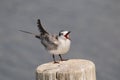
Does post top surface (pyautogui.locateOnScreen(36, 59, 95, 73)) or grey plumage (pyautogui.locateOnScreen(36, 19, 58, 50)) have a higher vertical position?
Answer: grey plumage (pyautogui.locateOnScreen(36, 19, 58, 50))

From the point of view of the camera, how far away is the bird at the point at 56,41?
260 inches

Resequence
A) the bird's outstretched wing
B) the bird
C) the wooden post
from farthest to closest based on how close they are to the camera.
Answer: the bird, the bird's outstretched wing, the wooden post

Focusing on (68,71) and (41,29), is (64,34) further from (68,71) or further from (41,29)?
(68,71)

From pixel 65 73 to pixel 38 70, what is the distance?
1.63ft

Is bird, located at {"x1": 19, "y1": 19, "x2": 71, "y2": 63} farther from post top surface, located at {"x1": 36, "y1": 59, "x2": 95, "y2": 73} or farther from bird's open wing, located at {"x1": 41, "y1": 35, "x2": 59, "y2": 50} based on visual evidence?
post top surface, located at {"x1": 36, "y1": 59, "x2": 95, "y2": 73}

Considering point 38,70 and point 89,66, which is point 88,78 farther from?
point 38,70

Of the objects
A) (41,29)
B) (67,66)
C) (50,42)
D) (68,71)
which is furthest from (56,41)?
(68,71)

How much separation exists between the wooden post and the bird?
1206 mm

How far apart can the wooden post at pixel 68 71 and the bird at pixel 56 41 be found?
1.21m

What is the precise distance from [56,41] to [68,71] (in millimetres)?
1898

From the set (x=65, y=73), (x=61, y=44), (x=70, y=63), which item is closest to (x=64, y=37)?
(x=61, y=44)

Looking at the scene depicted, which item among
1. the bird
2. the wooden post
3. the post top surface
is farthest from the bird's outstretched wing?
the wooden post

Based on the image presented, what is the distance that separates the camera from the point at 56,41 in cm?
677

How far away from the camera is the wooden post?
192 inches
